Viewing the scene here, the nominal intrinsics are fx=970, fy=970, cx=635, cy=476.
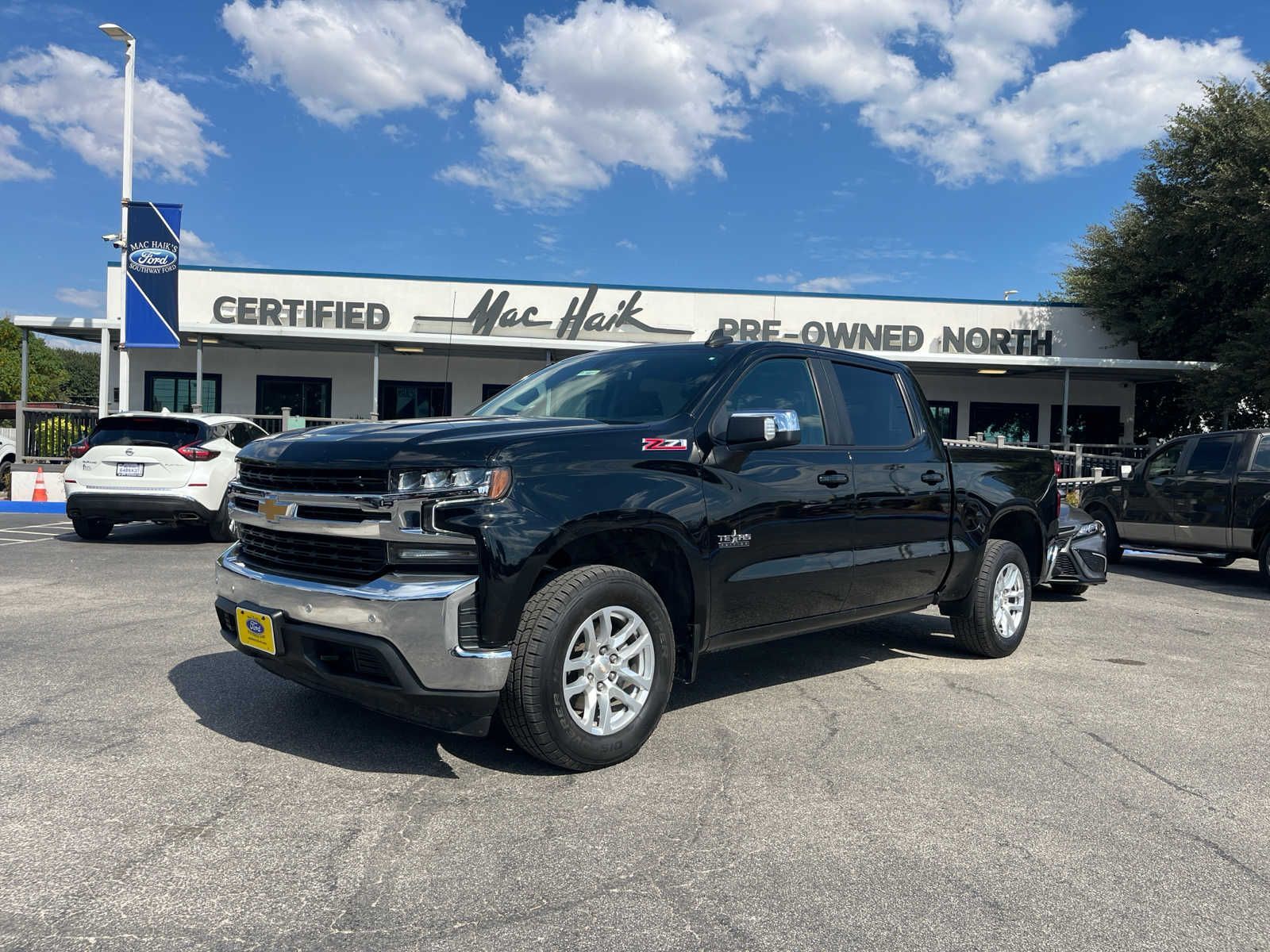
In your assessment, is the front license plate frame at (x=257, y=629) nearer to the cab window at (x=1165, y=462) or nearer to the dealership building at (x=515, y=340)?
the cab window at (x=1165, y=462)

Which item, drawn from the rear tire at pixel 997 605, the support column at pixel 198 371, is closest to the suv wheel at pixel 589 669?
the rear tire at pixel 997 605

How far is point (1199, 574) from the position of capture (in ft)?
39.1

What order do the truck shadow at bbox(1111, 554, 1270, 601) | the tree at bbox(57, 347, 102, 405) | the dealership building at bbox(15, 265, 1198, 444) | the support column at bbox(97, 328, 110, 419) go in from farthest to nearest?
the tree at bbox(57, 347, 102, 405), the dealership building at bbox(15, 265, 1198, 444), the support column at bbox(97, 328, 110, 419), the truck shadow at bbox(1111, 554, 1270, 601)

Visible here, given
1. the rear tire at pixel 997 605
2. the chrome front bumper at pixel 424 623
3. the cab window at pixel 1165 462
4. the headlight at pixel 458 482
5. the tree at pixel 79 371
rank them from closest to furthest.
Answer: the chrome front bumper at pixel 424 623 → the headlight at pixel 458 482 → the rear tire at pixel 997 605 → the cab window at pixel 1165 462 → the tree at pixel 79 371

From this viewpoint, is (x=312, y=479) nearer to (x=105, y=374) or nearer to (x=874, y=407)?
(x=874, y=407)

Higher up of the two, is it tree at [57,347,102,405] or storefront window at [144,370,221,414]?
tree at [57,347,102,405]

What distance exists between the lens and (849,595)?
5.16 m

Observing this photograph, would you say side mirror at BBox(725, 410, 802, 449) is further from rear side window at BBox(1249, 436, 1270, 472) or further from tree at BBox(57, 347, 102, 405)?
tree at BBox(57, 347, 102, 405)

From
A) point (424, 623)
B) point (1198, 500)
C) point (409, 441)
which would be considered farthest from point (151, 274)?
point (1198, 500)

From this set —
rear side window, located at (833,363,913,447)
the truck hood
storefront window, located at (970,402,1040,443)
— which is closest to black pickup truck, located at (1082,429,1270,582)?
rear side window, located at (833,363,913,447)

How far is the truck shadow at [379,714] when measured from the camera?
4090 millimetres

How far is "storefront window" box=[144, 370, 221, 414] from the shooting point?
23.7 metres

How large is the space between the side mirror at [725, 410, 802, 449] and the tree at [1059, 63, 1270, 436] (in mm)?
19712

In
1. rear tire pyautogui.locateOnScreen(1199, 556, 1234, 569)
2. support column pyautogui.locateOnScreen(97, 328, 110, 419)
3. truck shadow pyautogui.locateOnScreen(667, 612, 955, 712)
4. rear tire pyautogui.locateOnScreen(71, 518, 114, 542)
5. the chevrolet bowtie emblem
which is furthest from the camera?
support column pyautogui.locateOnScreen(97, 328, 110, 419)
